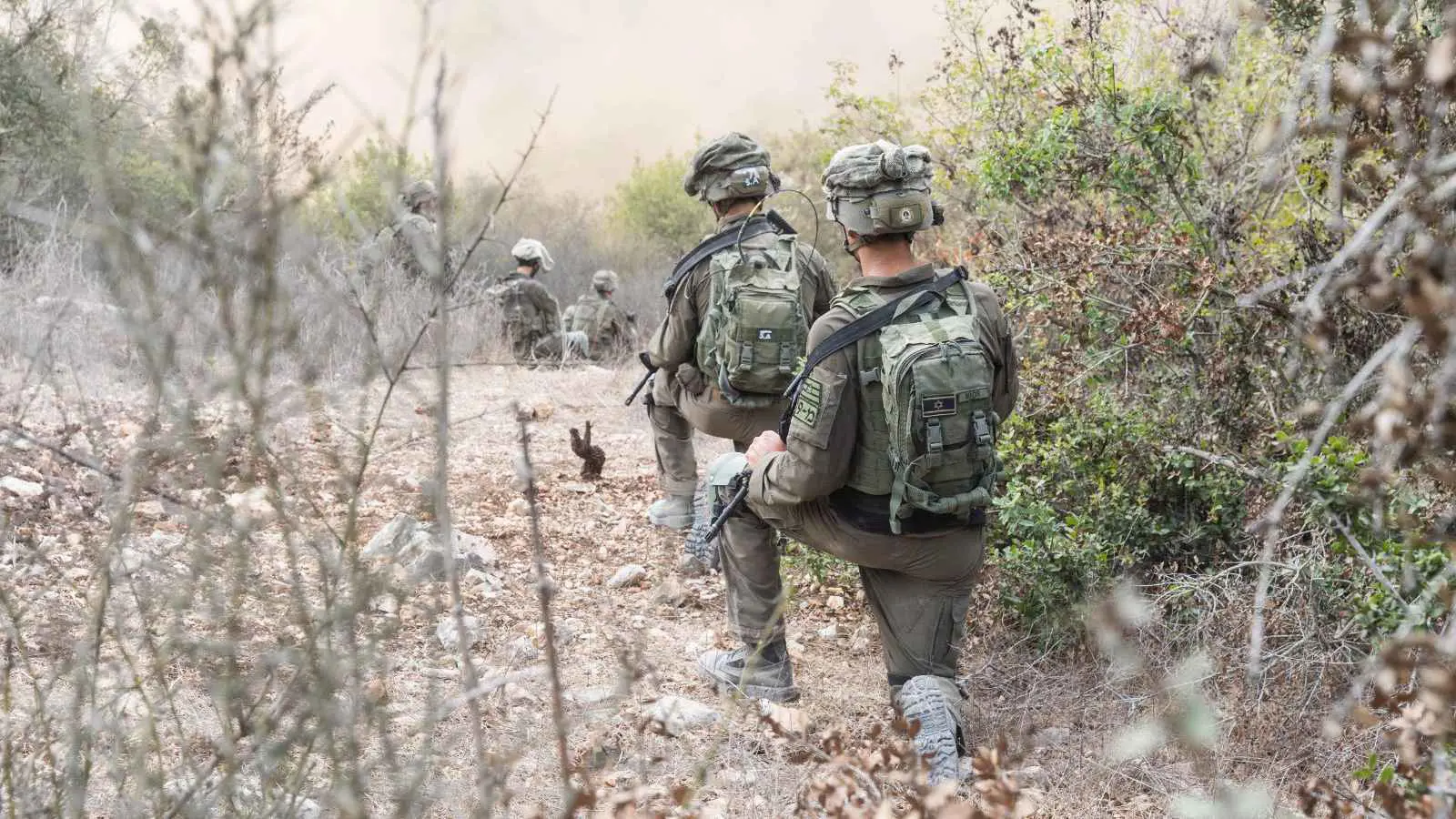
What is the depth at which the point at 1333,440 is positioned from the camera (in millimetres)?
2496

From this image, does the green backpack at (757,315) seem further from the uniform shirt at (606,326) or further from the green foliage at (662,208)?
the green foliage at (662,208)

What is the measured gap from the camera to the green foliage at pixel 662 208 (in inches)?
878

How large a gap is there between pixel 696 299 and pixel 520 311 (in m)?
5.94

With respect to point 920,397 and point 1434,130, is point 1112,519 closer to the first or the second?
point 920,397

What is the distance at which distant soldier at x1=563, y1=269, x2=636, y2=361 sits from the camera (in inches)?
449

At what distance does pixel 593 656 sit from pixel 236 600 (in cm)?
236

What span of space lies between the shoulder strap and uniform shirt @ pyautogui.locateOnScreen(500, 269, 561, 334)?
19.5ft

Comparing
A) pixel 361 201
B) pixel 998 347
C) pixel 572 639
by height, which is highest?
pixel 361 201

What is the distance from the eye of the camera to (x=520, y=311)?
10.3 m

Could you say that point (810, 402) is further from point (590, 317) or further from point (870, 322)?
point (590, 317)

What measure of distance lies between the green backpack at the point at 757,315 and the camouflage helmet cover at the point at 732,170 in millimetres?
236

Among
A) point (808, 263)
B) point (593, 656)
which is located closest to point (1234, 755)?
point (593, 656)

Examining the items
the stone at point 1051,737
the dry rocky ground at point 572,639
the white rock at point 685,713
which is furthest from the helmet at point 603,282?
the stone at point 1051,737

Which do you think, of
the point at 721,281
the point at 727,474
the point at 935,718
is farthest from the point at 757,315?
the point at 935,718
